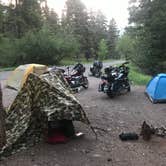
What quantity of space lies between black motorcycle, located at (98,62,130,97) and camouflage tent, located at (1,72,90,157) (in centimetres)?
479

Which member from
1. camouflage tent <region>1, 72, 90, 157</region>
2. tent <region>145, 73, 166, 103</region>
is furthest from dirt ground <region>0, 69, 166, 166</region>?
tent <region>145, 73, 166, 103</region>

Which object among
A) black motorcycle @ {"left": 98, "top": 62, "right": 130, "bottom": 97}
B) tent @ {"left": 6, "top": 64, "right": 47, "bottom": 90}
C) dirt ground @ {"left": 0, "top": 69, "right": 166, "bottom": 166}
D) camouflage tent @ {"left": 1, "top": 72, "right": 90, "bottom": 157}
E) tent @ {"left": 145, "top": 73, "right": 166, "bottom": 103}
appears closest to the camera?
dirt ground @ {"left": 0, "top": 69, "right": 166, "bottom": 166}

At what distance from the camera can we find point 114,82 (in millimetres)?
11641

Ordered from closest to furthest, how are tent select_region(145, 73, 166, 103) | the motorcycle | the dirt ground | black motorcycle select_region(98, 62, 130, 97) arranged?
1. the dirt ground
2. tent select_region(145, 73, 166, 103)
3. black motorcycle select_region(98, 62, 130, 97)
4. the motorcycle

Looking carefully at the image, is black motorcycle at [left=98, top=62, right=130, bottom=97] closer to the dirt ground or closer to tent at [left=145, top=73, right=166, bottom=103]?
tent at [left=145, top=73, right=166, bottom=103]

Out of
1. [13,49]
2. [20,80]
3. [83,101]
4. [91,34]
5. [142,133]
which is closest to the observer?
[142,133]

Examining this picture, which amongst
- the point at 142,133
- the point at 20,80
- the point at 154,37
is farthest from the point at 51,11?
the point at 142,133

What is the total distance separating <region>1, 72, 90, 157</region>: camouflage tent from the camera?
5910 mm

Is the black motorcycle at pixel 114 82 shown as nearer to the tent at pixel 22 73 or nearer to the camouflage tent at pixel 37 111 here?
the tent at pixel 22 73

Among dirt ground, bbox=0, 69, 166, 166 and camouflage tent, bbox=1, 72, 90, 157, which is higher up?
camouflage tent, bbox=1, 72, 90, 157

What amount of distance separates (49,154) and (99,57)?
143 feet

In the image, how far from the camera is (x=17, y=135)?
241 inches

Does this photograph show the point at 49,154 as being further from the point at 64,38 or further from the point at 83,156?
the point at 64,38

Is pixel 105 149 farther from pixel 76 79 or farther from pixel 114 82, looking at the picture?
pixel 76 79
